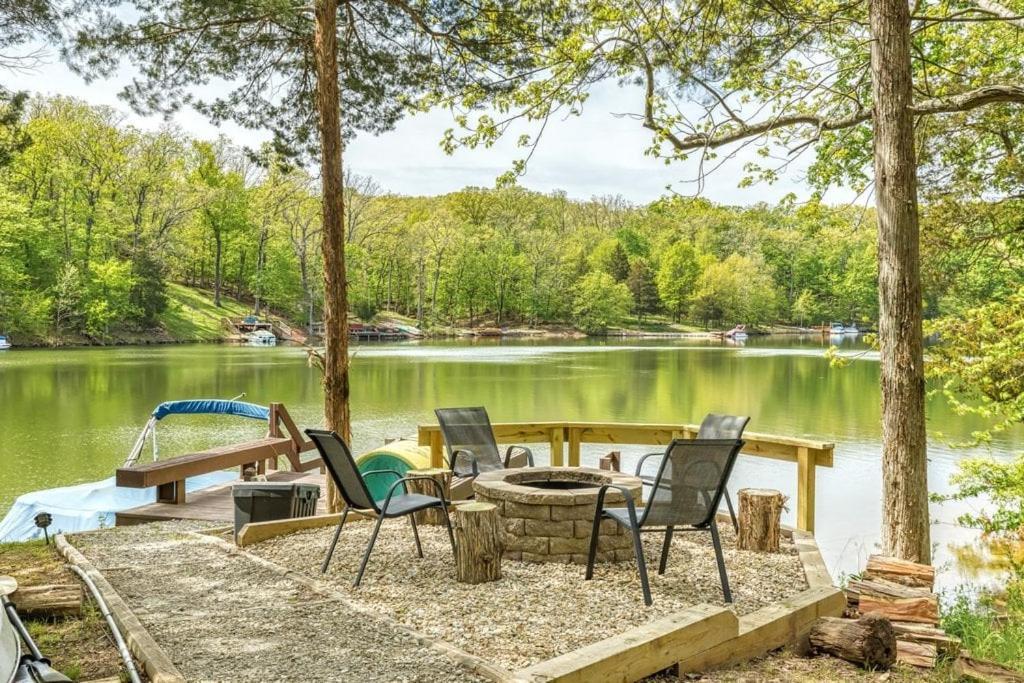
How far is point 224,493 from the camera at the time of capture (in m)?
8.73

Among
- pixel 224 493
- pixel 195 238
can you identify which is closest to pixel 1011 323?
pixel 224 493

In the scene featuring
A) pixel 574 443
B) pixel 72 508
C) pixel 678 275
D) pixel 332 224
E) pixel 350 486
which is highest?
pixel 678 275

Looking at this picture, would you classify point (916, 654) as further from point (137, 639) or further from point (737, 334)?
point (737, 334)

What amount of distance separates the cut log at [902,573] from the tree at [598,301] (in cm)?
5629

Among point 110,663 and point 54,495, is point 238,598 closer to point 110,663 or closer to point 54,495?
point 110,663

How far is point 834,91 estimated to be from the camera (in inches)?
260

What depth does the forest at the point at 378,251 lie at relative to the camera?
1348 inches

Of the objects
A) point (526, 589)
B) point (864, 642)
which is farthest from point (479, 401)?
point (864, 642)

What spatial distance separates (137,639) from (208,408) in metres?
7.45

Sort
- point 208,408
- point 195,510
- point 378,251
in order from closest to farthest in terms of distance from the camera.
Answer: point 195,510, point 208,408, point 378,251

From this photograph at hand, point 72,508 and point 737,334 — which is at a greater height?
point 737,334

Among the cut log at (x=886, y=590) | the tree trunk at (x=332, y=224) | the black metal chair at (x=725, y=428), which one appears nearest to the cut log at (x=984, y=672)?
the cut log at (x=886, y=590)

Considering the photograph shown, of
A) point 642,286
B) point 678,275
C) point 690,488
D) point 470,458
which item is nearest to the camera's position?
point 690,488

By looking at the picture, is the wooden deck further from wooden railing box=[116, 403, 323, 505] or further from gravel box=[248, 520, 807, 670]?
gravel box=[248, 520, 807, 670]
